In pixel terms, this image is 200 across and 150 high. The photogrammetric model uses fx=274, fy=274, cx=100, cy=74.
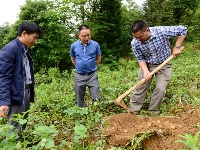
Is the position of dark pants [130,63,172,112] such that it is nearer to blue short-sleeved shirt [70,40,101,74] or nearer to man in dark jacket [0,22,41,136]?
blue short-sleeved shirt [70,40,101,74]

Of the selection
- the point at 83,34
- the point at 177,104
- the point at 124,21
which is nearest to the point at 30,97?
the point at 83,34

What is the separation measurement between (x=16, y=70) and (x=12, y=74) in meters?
0.07

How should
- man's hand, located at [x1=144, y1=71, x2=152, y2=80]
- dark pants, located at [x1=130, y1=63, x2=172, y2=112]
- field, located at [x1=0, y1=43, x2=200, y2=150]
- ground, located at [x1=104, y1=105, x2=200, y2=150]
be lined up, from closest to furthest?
1. field, located at [x1=0, y1=43, x2=200, y2=150]
2. ground, located at [x1=104, y1=105, x2=200, y2=150]
3. man's hand, located at [x1=144, y1=71, x2=152, y2=80]
4. dark pants, located at [x1=130, y1=63, x2=172, y2=112]

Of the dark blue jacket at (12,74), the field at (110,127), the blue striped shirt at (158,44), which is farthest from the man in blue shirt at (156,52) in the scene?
the dark blue jacket at (12,74)

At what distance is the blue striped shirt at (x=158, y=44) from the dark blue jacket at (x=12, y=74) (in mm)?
2149

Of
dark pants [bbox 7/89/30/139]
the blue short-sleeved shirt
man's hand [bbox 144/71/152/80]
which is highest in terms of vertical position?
the blue short-sleeved shirt

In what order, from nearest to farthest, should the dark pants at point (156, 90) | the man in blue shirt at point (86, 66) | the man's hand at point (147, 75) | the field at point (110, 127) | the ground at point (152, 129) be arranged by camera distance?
the field at point (110, 127) < the ground at point (152, 129) < the man's hand at point (147, 75) < the dark pants at point (156, 90) < the man in blue shirt at point (86, 66)

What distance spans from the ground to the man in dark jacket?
1271 millimetres

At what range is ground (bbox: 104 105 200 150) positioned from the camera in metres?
3.37

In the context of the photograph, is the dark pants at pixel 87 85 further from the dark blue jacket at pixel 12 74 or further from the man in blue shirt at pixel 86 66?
the dark blue jacket at pixel 12 74

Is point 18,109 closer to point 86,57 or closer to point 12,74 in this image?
point 12,74

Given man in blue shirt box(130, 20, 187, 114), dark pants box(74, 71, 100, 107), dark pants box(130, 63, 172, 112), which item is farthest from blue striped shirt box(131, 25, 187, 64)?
dark pants box(74, 71, 100, 107)

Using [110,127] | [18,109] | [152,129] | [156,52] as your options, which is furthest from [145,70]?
[18,109]

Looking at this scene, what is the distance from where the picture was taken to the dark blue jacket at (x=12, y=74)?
3.39 meters
